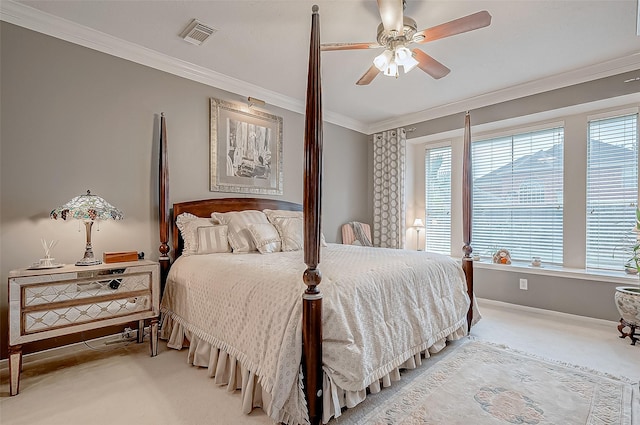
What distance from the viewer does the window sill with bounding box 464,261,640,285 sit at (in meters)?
3.19

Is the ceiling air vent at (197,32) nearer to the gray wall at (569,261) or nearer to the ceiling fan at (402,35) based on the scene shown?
the ceiling fan at (402,35)

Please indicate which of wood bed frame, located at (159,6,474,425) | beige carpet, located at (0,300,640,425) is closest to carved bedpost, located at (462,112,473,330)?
beige carpet, located at (0,300,640,425)

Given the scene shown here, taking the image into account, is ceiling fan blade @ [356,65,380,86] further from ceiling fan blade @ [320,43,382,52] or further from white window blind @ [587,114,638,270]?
white window blind @ [587,114,638,270]

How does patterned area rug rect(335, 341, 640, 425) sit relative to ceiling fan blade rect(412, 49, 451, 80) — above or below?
below

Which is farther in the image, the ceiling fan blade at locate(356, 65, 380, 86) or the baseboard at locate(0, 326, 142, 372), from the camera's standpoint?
the ceiling fan blade at locate(356, 65, 380, 86)

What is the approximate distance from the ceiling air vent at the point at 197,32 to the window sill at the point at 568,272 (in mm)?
4148

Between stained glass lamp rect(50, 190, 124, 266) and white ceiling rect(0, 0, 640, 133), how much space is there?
141cm

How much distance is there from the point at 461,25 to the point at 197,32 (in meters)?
2.08

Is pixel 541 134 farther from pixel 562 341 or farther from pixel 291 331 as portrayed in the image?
pixel 291 331

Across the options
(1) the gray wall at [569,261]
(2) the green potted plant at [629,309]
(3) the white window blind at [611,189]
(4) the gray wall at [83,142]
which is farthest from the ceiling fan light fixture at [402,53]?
(3) the white window blind at [611,189]

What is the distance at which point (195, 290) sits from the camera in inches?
96.3

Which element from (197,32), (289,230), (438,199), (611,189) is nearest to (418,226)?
(438,199)

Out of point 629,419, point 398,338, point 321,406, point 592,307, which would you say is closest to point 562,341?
point 592,307

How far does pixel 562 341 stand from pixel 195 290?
3.28m
